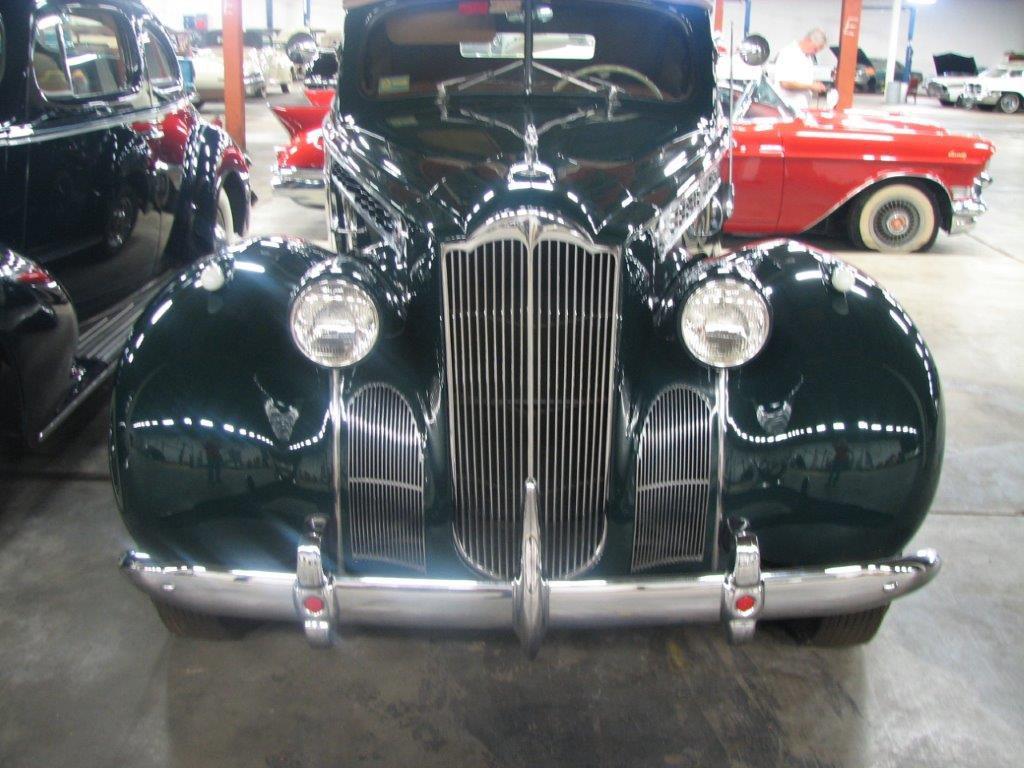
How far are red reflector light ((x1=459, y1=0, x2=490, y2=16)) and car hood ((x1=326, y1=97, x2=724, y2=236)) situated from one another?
31cm

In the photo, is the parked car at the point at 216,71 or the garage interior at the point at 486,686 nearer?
the garage interior at the point at 486,686

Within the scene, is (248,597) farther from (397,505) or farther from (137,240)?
(137,240)

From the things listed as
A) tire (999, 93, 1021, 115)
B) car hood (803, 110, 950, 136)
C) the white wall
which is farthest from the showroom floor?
the white wall

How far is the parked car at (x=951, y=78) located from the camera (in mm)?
24469

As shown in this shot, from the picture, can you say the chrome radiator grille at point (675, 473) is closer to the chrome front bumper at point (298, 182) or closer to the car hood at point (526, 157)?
the car hood at point (526, 157)

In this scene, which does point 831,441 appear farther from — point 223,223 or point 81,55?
point 223,223

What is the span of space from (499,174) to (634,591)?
1.15 metres

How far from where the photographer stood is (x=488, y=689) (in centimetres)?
234

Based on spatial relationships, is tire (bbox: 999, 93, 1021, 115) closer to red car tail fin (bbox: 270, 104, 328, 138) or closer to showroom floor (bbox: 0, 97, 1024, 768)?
red car tail fin (bbox: 270, 104, 328, 138)

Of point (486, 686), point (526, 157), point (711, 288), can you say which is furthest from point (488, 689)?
point (526, 157)

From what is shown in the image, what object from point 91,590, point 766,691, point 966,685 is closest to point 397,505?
point 766,691

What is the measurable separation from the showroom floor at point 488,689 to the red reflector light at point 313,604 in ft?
1.43

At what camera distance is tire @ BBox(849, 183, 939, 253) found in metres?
7.06

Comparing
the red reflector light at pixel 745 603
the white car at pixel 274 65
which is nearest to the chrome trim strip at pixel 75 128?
the red reflector light at pixel 745 603
